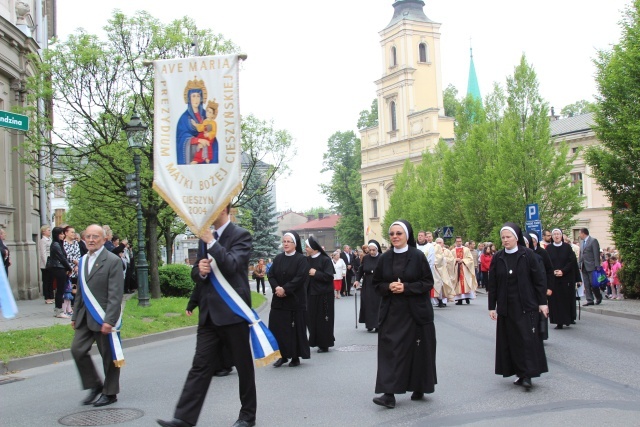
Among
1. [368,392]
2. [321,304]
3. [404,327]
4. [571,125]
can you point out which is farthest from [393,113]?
[404,327]

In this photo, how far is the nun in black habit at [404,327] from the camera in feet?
→ 24.4

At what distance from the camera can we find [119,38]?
21453 mm

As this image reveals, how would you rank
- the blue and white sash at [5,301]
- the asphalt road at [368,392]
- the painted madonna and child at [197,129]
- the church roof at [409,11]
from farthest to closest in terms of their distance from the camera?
the church roof at [409,11] < the asphalt road at [368,392] < the painted madonna and child at [197,129] < the blue and white sash at [5,301]

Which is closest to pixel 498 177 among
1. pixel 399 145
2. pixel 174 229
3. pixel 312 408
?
pixel 174 229

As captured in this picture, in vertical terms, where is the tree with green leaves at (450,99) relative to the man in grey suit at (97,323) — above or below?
above

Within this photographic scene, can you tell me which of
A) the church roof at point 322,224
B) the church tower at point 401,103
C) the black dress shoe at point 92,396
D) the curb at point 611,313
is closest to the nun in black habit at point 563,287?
the curb at point 611,313

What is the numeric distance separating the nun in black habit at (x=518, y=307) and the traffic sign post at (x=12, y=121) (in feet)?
23.3

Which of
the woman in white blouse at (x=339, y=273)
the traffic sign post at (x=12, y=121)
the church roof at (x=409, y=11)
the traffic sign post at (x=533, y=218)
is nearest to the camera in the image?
the traffic sign post at (x=12, y=121)

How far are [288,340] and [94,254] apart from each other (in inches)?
137

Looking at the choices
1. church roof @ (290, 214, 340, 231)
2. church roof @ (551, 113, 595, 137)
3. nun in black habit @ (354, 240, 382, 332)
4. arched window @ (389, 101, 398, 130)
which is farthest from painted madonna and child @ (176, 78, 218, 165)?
church roof @ (290, 214, 340, 231)

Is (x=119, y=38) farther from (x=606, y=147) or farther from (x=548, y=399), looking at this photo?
(x=548, y=399)

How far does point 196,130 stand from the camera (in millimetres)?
6551

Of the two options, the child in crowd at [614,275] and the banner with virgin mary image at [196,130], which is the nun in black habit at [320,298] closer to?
the banner with virgin mary image at [196,130]

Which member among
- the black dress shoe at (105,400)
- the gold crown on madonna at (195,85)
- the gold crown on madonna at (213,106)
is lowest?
the black dress shoe at (105,400)
